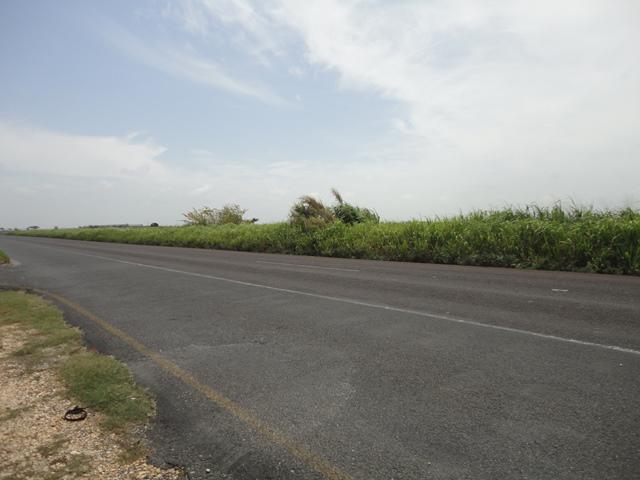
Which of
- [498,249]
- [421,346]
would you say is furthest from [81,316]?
[498,249]

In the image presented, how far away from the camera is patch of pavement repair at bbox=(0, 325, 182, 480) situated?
8.69ft

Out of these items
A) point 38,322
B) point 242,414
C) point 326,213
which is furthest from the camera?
point 326,213

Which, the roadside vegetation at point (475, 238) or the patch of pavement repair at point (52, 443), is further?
the roadside vegetation at point (475, 238)

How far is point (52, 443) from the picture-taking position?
9.87 ft

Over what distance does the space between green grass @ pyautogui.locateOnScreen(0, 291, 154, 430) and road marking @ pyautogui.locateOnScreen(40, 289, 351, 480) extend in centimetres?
41

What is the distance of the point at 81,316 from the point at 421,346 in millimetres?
5727

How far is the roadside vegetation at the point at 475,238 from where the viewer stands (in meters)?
11.3

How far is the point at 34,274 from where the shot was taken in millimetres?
13727

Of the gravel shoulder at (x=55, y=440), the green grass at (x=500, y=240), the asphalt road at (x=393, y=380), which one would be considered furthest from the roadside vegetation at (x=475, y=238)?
the gravel shoulder at (x=55, y=440)

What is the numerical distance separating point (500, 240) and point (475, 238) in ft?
2.78

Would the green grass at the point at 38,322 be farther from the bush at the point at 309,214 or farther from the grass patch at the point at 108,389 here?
the bush at the point at 309,214

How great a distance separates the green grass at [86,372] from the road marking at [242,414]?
1.34 ft

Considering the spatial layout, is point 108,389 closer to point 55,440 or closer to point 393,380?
point 55,440

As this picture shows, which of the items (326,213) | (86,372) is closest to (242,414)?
(86,372)
